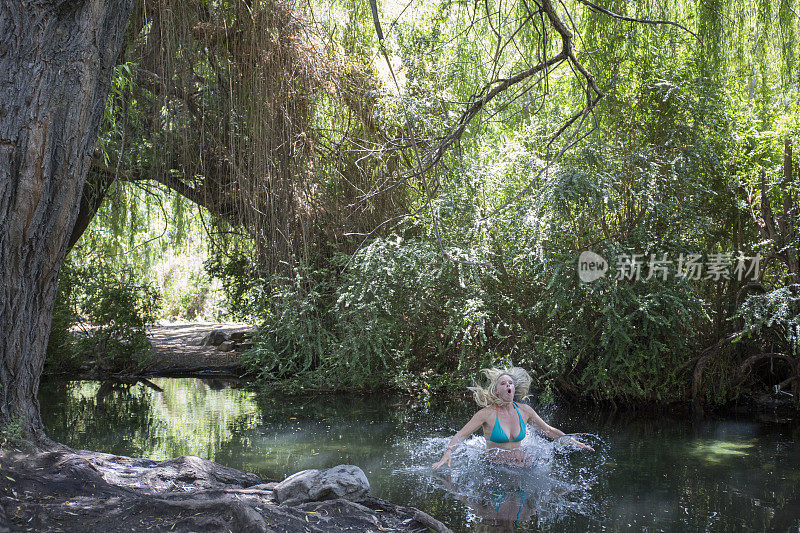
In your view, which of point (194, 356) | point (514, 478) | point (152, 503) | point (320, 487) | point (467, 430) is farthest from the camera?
point (194, 356)

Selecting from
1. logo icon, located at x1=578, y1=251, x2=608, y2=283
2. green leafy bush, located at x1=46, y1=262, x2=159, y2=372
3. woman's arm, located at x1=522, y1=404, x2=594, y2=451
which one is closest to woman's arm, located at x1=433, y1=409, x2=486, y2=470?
woman's arm, located at x1=522, y1=404, x2=594, y2=451

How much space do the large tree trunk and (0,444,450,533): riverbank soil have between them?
529 millimetres

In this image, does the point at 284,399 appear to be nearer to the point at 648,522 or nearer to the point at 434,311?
the point at 434,311

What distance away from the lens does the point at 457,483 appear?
4.94 metres

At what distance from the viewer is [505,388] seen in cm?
532

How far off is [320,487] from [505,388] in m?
1.91

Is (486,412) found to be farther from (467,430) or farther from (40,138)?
(40,138)

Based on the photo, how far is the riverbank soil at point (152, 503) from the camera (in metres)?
3.13

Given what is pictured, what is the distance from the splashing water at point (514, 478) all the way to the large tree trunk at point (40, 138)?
106 inches

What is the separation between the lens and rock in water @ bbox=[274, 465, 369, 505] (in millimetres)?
3873

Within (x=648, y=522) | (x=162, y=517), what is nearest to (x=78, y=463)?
(x=162, y=517)

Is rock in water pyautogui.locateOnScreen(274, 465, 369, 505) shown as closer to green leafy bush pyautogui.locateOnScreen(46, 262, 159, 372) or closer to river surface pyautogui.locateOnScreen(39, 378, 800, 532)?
river surface pyautogui.locateOnScreen(39, 378, 800, 532)

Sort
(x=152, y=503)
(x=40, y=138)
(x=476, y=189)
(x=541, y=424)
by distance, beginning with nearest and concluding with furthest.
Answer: (x=152, y=503), (x=40, y=138), (x=541, y=424), (x=476, y=189)

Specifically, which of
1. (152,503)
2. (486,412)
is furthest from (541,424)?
(152,503)
